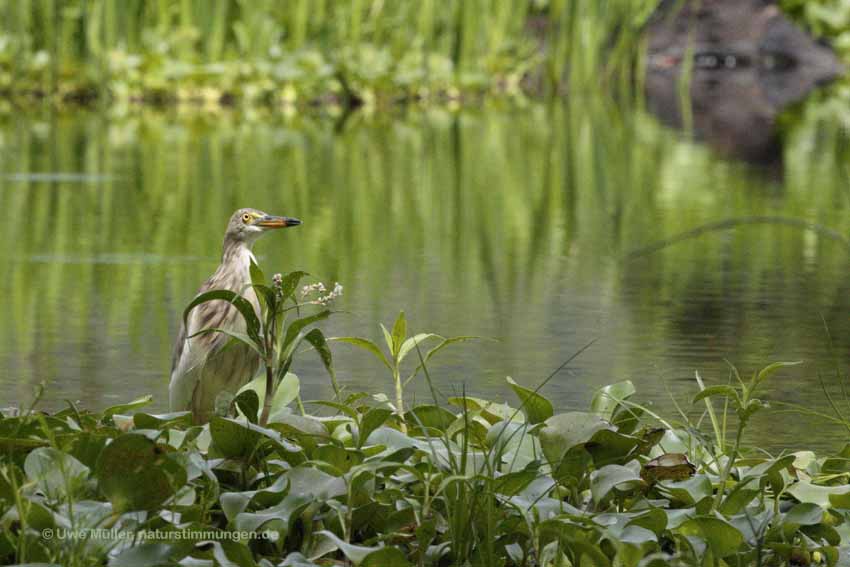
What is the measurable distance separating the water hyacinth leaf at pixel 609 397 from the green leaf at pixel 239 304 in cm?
66

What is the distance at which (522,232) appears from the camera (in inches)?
299

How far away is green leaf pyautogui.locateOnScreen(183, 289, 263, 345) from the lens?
2.84 m

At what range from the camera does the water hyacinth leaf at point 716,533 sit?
2.65 m

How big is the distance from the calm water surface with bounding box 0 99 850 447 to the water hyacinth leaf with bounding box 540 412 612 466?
0.98 ft

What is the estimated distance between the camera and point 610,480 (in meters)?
2.83

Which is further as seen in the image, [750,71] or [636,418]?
[750,71]

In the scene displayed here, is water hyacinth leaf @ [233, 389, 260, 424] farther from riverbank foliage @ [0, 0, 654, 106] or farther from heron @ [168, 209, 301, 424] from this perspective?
riverbank foliage @ [0, 0, 654, 106]

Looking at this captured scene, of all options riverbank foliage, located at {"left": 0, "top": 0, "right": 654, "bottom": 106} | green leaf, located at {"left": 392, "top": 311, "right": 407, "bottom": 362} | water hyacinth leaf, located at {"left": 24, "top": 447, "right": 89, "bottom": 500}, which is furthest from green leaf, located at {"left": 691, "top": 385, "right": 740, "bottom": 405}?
riverbank foliage, located at {"left": 0, "top": 0, "right": 654, "bottom": 106}

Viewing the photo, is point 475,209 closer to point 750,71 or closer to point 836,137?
point 836,137

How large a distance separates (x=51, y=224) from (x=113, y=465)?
16.7ft

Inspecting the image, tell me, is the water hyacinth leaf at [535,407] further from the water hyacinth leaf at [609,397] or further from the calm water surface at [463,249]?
the calm water surface at [463,249]

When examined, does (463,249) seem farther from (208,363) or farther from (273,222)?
(208,363)

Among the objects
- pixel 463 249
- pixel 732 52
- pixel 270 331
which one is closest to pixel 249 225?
pixel 270 331

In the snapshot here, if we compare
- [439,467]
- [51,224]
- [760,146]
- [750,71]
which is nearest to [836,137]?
[760,146]
